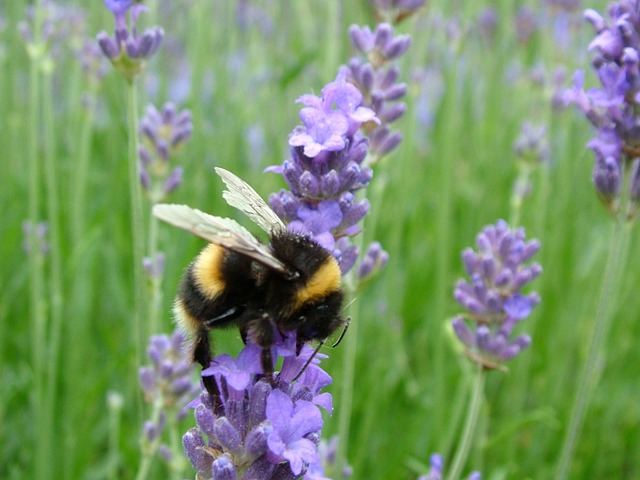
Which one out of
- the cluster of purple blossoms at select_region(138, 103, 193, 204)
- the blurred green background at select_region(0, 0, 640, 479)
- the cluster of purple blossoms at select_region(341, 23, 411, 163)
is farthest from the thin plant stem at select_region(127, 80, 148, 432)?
the cluster of purple blossoms at select_region(341, 23, 411, 163)

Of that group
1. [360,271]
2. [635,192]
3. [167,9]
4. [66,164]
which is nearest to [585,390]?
[635,192]

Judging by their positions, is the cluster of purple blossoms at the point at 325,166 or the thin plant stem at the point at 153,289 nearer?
the cluster of purple blossoms at the point at 325,166

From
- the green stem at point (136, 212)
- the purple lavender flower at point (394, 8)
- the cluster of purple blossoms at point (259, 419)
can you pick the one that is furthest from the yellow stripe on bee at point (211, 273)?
the purple lavender flower at point (394, 8)

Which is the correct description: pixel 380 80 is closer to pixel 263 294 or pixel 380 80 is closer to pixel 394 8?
pixel 394 8

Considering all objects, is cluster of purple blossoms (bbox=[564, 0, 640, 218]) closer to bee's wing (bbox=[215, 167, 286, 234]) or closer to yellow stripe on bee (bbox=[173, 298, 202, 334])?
bee's wing (bbox=[215, 167, 286, 234])

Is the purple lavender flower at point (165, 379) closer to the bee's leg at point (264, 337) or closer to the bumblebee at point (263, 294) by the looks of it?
the bumblebee at point (263, 294)
